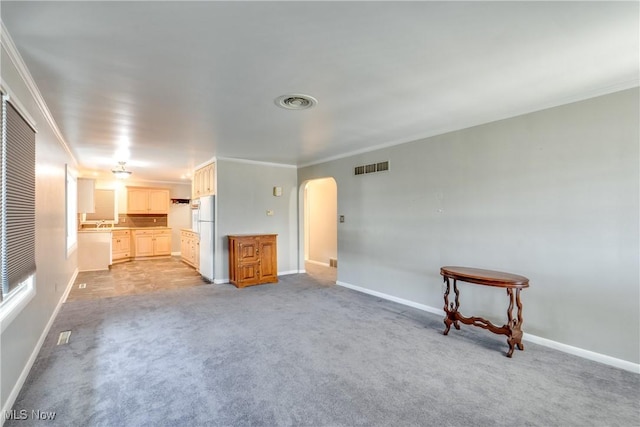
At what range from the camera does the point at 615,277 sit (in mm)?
2559

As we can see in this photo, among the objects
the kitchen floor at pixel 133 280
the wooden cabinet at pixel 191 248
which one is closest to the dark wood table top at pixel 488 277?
the kitchen floor at pixel 133 280

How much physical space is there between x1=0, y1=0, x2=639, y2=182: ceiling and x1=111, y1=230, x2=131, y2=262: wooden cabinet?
17.4 feet

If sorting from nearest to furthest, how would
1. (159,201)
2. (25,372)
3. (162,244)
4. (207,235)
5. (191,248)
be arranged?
(25,372)
(207,235)
(191,248)
(162,244)
(159,201)

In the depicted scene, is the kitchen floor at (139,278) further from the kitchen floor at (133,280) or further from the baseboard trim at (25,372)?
the baseboard trim at (25,372)

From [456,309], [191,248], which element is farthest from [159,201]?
[456,309]

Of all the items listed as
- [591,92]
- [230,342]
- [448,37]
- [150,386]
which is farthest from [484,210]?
[150,386]

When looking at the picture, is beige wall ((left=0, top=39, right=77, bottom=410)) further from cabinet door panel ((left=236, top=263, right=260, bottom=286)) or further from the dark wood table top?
the dark wood table top

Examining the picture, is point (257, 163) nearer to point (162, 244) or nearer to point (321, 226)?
point (321, 226)

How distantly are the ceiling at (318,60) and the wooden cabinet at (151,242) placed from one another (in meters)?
5.56

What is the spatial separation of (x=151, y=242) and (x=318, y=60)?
8.45 meters

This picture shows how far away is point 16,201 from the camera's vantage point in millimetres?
1997

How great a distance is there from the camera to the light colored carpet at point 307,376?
1902 mm

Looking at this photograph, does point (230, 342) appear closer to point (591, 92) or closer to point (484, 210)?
point (484, 210)

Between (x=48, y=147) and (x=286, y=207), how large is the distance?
398 cm
